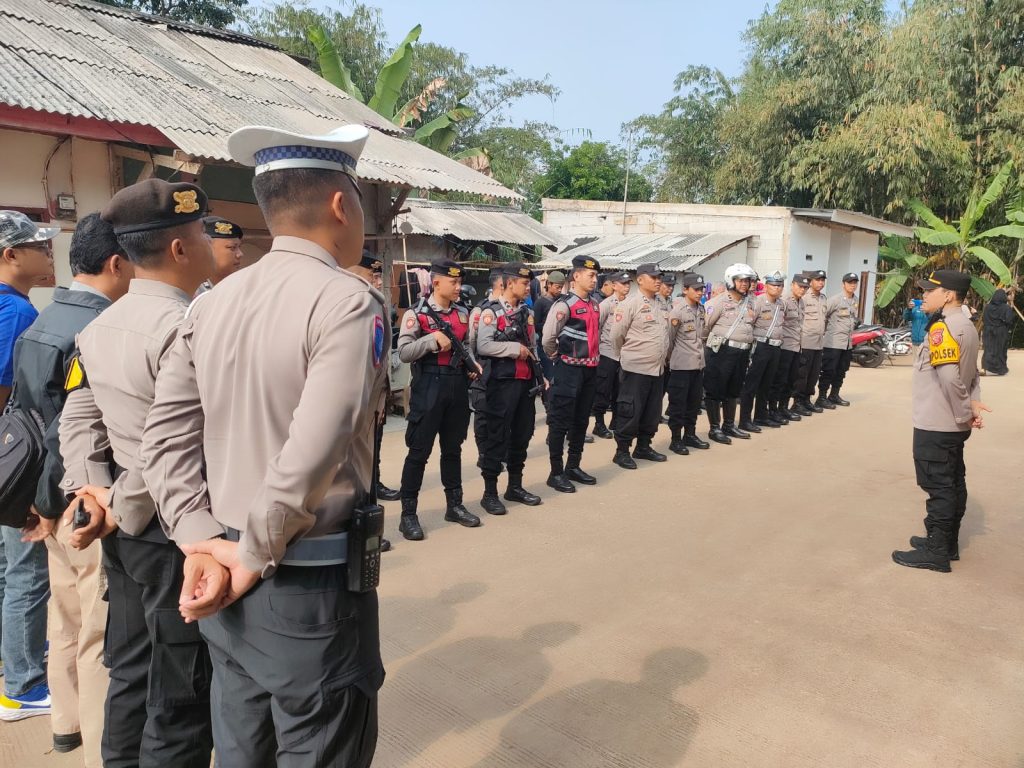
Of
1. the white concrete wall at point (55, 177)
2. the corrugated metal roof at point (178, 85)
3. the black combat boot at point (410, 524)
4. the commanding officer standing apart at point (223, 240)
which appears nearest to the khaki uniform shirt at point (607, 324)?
the corrugated metal roof at point (178, 85)

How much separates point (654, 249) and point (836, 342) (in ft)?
22.0

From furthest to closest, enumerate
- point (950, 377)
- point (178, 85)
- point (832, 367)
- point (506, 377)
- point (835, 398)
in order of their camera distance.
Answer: point (835, 398) < point (832, 367) < point (178, 85) < point (506, 377) < point (950, 377)

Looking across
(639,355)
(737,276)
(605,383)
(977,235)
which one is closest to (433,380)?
(639,355)

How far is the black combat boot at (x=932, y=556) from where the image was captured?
4.49 metres

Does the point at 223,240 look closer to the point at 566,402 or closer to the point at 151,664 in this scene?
the point at 151,664

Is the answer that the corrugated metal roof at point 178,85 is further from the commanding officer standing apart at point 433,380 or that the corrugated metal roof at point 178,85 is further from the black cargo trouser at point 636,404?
the black cargo trouser at point 636,404

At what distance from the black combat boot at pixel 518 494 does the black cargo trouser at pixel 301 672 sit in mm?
4115

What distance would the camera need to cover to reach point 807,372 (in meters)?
9.76

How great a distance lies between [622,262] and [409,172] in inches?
346

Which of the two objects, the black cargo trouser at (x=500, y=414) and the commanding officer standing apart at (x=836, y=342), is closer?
the black cargo trouser at (x=500, y=414)

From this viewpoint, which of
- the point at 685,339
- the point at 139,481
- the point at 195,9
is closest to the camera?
the point at 139,481

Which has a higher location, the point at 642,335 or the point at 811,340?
the point at 642,335

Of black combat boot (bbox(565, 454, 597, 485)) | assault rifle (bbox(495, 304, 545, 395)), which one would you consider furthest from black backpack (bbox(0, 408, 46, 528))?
black combat boot (bbox(565, 454, 597, 485))

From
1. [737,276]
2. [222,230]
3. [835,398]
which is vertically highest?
[222,230]
